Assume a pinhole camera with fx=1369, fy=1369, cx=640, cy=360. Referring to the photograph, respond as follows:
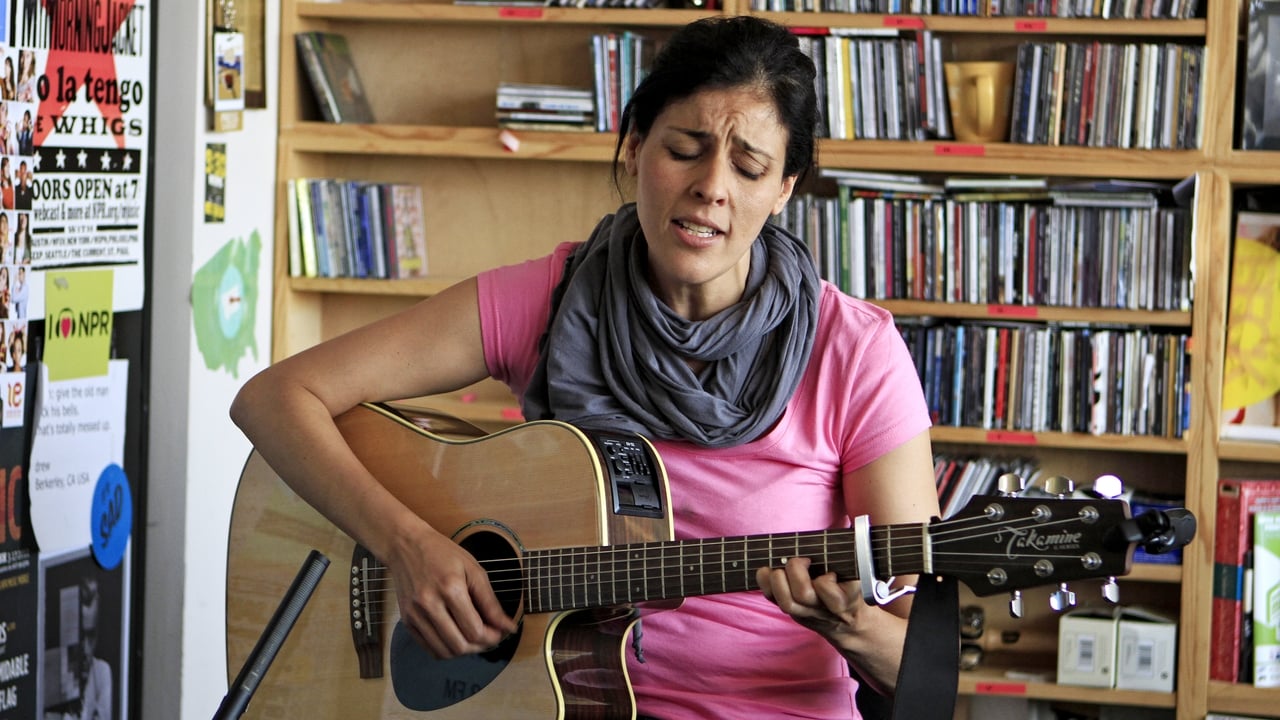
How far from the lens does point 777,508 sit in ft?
5.08

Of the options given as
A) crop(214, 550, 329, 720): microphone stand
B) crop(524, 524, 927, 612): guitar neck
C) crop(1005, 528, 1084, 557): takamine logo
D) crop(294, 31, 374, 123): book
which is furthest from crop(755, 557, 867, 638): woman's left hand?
crop(294, 31, 374, 123): book

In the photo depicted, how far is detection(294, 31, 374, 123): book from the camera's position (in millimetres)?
3059

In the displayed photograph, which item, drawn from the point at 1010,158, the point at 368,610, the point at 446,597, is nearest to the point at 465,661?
the point at 446,597

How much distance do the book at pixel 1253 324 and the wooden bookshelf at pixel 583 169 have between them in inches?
2.5

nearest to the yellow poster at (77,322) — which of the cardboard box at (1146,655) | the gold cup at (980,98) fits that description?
the gold cup at (980,98)

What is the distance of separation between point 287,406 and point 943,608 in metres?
0.82

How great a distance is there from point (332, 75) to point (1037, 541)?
92.5 inches

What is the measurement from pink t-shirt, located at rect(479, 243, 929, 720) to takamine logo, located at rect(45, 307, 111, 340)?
1.18 m

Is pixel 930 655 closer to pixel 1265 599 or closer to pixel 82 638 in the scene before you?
pixel 82 638

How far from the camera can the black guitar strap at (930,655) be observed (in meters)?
1.23

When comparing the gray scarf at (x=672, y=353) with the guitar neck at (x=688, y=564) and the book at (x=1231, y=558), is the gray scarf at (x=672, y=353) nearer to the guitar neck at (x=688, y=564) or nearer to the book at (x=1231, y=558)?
the guitar neck at (x=688, y=564)

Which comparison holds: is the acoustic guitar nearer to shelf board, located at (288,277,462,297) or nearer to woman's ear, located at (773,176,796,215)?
woman's ear, located at (773,176,796,215)

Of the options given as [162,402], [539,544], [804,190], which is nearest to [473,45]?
[804,190]

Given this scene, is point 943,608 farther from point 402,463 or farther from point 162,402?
point 162,402
